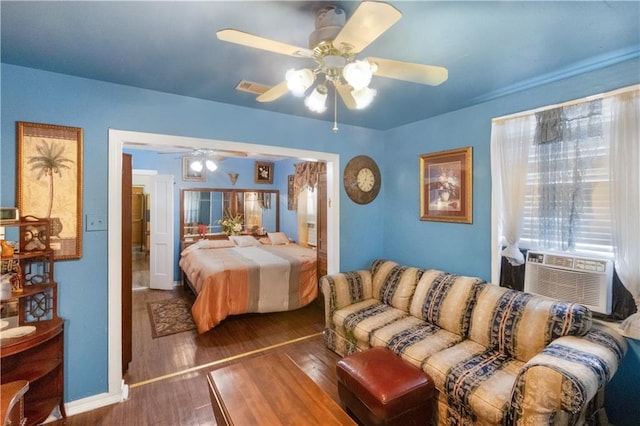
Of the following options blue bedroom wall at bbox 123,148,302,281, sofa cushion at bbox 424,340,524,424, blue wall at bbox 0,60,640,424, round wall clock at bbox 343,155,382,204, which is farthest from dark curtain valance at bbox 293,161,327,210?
sofa cushion at bbox 424,340,524,424

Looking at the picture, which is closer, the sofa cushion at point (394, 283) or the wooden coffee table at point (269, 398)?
the wooden coffee table at point (269, 398)

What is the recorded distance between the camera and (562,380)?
1.37 meters

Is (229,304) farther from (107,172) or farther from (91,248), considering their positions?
(107,172)

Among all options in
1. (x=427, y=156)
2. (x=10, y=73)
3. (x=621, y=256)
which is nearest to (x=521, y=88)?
(x=427, y=156)

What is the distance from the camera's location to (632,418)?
1.80 meters

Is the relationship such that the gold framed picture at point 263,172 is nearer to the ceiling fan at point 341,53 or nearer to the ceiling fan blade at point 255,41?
the ceiling fan at point 341,53

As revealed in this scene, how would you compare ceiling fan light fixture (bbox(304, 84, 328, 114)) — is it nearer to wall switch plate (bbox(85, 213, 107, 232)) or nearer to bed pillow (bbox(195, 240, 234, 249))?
wall switch plate (bbox(85, 213, 107, 232))

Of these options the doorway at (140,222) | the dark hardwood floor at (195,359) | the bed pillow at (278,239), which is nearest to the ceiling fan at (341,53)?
the dark hardwood floor at (195,359)

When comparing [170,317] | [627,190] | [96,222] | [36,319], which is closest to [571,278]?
[627,190]

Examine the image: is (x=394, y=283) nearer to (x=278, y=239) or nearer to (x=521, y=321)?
(x=521, y=321)

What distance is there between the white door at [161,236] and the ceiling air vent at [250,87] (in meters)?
3.69

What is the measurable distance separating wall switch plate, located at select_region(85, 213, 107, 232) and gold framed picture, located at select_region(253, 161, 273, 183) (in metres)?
4.31

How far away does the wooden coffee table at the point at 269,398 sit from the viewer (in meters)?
1.42

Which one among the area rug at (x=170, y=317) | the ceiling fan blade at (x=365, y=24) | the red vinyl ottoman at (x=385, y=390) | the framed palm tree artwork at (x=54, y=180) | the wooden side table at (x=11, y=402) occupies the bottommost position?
the area rug at (x=170, y=317)
